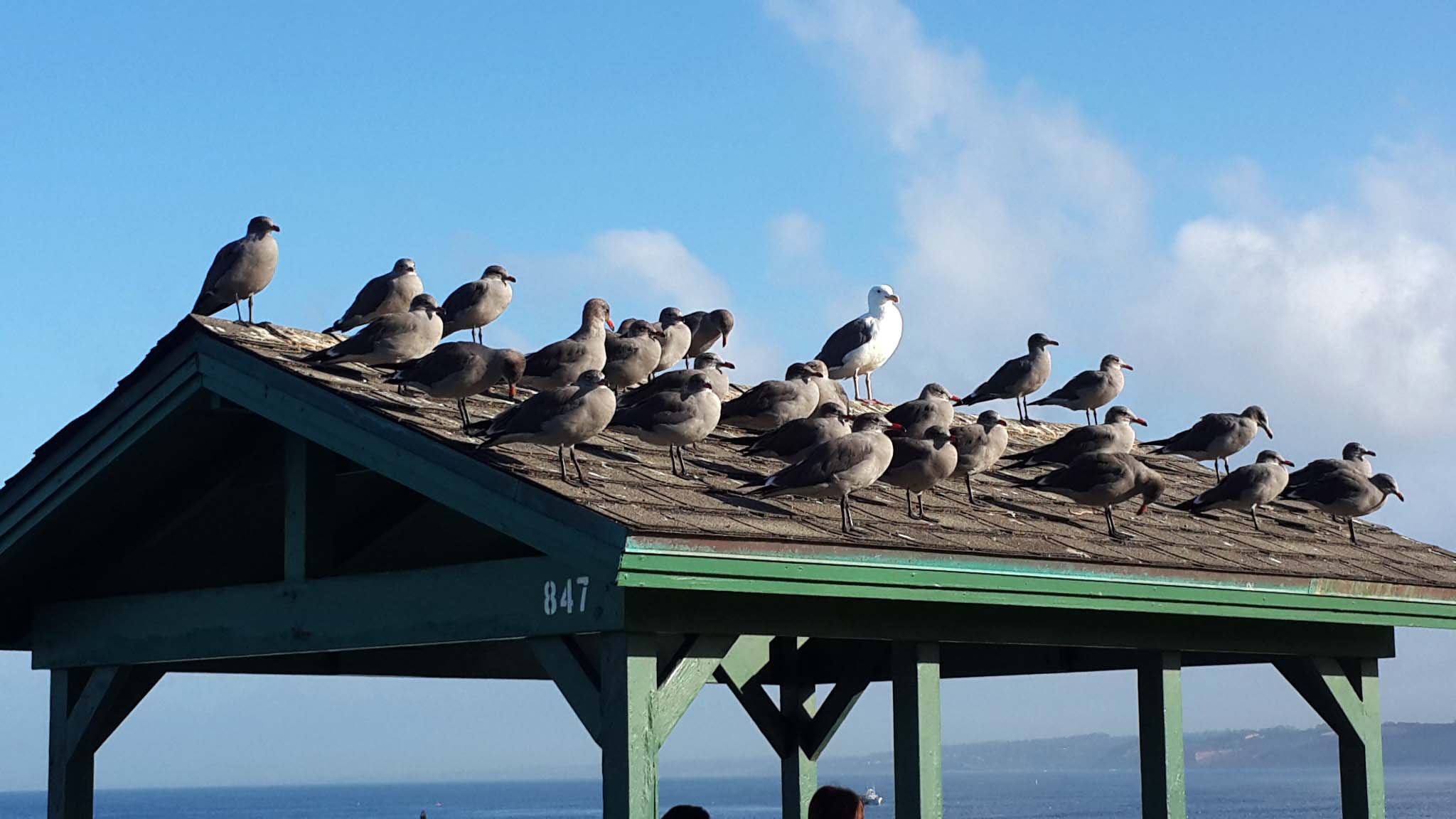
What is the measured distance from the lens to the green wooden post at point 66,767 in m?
11.6

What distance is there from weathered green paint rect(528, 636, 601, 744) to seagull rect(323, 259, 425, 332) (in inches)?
161

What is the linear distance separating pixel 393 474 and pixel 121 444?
235 centimetres

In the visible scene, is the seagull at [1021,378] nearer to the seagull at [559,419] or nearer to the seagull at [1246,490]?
the seagull at [1246,490]

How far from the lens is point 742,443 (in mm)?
10938

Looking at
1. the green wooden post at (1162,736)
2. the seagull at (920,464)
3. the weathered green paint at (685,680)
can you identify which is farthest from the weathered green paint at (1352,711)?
the weathered green paint at (685,680)

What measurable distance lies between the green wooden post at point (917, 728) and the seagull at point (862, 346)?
6.02 m

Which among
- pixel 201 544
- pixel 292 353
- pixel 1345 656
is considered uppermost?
pixel 292 353

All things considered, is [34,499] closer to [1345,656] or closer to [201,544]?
[201,544]

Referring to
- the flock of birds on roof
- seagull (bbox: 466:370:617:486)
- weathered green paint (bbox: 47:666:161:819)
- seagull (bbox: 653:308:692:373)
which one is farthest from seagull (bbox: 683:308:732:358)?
seagull (bbox: 466:370:617:486)

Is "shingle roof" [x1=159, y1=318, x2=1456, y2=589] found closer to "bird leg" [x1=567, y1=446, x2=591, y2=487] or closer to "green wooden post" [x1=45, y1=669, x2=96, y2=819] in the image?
"bird leg" [x1=567, y1=446, x2=591, y2=487]

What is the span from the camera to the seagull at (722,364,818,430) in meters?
11.3

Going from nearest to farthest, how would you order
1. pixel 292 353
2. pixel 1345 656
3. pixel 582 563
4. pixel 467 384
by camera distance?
pixel 582 563 < pixel 467 384 < pixel 292 353 < pixel 1345 656

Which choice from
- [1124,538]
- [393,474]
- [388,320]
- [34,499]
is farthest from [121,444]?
[1124,538]

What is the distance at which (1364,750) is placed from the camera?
11.9m
